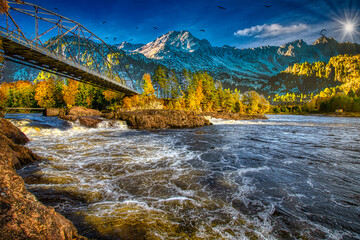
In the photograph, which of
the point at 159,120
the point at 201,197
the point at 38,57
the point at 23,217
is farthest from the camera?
the point at 159,120

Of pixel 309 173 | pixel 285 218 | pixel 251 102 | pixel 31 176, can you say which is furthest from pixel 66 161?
pixel 251 102

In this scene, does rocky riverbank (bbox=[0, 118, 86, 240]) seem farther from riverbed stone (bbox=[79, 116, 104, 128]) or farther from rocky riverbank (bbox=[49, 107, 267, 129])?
riverbed stone (bbox=[79, 116, 104, 128])

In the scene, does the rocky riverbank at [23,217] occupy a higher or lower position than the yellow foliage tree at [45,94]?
lower

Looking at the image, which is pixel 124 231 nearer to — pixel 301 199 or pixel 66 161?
pixel 301 199

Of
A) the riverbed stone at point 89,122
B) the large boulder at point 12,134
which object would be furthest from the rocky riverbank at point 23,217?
the riverbed stone at point 89,122

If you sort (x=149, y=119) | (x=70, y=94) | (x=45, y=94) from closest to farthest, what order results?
(x=149, y=119)
(x=70, y=94)
(x=45, y=94)

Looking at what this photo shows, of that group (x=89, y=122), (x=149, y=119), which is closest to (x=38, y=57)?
(x=89, y=122)

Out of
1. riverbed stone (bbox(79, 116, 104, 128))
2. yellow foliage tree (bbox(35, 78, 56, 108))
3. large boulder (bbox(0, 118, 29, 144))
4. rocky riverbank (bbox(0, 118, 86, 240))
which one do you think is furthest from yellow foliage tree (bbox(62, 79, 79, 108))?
rocky riverbank (bbox(0, 118, 86, 240))

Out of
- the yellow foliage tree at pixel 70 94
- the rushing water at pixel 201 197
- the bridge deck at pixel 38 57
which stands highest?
the bridge deck at pixel 38 57

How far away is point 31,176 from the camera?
21.6 feet

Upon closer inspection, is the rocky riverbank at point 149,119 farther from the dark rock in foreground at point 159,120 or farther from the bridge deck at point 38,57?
the bridge deck at point 38,57

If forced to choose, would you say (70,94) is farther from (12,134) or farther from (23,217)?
(23,217)

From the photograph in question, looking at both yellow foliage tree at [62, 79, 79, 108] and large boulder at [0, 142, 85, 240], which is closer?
large boulder at [0, 142, 85, 240]

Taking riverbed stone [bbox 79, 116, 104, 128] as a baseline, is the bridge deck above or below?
above
